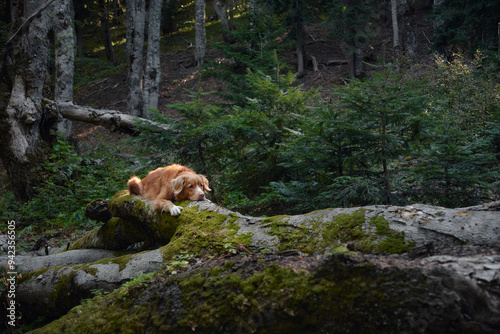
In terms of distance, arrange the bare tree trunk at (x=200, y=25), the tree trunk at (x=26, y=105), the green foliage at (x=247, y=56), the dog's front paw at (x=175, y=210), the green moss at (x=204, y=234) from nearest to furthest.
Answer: the green moss at (x=204, y=234) < the dog's front paw at (x=175, y=210) < the tree trunk at (x=26, y=105) < the green foliage at (x=247, y=56) < the bare tree trunk at (x=200, y=25)

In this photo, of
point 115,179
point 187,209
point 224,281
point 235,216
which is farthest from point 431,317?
point 115,179

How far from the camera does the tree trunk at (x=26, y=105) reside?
877 centimetres

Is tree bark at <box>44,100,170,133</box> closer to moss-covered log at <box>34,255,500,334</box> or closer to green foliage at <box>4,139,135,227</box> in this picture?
green foliage at <box>4,139,135,227</box>

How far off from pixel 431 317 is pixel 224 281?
1.38 metres

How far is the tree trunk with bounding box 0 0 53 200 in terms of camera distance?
8766 mm

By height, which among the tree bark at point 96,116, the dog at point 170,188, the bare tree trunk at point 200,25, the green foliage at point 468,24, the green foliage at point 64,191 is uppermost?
the bare tree trunk at point 200,25

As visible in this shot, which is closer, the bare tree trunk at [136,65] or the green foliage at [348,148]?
the green foliage at [348,148]

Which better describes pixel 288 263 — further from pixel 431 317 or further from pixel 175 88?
pixel 175 88

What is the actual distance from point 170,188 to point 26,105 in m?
6.79

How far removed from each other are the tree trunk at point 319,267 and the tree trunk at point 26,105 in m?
6.07

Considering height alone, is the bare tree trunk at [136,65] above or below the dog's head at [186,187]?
above

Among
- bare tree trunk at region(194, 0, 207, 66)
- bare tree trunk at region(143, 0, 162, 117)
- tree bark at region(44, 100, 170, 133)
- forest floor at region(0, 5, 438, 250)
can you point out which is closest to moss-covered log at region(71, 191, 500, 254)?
tree bark at region(44, 100, 170, 133)

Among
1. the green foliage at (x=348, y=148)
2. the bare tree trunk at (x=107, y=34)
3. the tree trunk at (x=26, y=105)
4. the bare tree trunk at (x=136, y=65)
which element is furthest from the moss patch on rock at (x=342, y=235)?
the bare tree trunk at (x=107, y=34)

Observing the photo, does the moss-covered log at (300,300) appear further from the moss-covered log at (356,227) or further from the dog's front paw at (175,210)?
the dog's front paw at (175,210)
